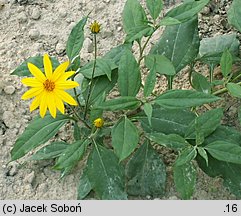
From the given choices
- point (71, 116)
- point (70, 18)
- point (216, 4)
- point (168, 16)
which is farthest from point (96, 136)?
point (216, 4)

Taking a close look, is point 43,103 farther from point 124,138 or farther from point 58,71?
point 124,138

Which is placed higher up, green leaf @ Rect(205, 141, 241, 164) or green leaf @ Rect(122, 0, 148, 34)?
green leaf @ Rect(122, 0, 148, 34)

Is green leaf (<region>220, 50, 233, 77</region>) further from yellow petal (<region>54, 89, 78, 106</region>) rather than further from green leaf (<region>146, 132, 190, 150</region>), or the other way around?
yellow petal (<region>54, 89, 78, 106</region>)

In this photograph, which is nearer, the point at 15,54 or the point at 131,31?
the point at 131,31

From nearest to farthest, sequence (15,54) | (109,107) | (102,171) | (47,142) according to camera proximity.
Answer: (109,107) → (102,171) → (47,142) → (15,54)

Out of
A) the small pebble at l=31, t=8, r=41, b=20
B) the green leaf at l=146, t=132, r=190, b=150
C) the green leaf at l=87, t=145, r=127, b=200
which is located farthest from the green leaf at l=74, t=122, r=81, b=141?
the small pebble at l=31, t=8, r=41, b=20

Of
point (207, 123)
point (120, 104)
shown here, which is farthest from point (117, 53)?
point (207, 123)

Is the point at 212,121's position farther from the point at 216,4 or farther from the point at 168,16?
the point at 216,4
